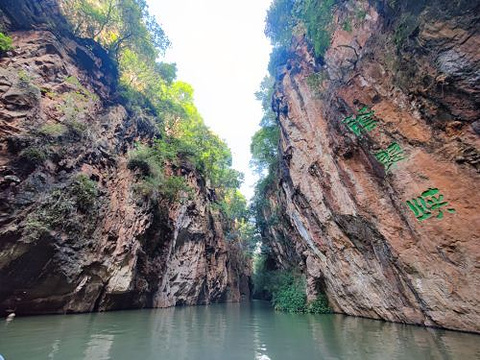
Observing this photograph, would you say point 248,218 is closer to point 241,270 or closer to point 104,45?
point 241,270

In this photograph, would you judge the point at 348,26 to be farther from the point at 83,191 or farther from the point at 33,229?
the point at 33,229

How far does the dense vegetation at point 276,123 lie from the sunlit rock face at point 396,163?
620 millimetres

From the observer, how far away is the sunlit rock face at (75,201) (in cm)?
757

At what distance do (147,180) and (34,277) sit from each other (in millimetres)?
5689

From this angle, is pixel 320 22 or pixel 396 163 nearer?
pixel 396 163

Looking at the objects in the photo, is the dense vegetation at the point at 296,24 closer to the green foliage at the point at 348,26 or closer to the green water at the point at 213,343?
the green foliage at the point at 348,26

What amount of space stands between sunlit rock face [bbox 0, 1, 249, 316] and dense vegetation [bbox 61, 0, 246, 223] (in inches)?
26.4

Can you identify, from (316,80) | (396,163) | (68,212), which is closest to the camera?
(396,163)

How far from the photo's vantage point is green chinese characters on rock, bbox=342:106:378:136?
24.9 feet

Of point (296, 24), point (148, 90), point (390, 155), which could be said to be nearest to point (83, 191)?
point (390, 155)

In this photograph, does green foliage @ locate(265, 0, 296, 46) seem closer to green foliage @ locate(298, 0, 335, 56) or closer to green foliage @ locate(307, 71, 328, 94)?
green foliage @ locate(298, 0, 335, 56)

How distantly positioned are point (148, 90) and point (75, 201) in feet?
34.9

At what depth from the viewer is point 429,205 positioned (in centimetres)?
631

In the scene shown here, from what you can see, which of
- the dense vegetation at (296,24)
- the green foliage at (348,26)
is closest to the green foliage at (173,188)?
the dense vegetation at (296,24)
